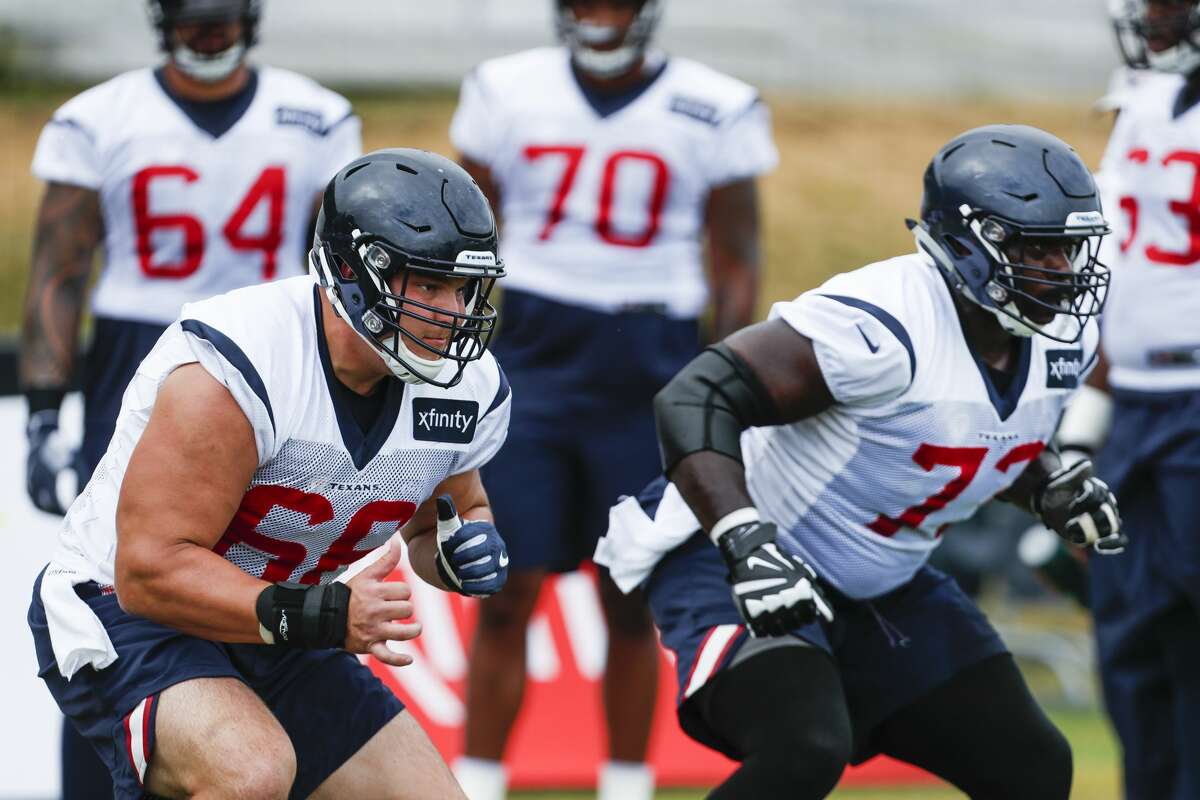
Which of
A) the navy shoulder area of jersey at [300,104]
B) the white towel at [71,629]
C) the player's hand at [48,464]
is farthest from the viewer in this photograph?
the navy shoulder area of jersey at [300,104]

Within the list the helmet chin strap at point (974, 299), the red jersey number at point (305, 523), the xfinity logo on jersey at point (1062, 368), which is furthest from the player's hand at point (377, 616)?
the xfinity logo on jersey at point (1062, 368)

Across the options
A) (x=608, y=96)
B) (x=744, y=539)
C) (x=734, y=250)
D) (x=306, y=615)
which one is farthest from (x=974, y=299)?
(x=608, y=96)

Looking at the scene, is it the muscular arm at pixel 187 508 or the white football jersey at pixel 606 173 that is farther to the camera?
the white football jersey at pixel 606 173

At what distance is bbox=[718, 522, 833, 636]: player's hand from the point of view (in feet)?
11.7

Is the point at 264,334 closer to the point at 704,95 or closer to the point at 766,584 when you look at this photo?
the point at 766,584

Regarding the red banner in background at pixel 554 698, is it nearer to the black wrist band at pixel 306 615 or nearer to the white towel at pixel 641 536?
the white towel at pixel 641 536

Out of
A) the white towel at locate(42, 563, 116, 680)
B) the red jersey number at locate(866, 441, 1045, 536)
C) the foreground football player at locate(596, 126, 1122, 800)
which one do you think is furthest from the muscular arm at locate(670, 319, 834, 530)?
the white towel at locate(42, 563, 116, 680)

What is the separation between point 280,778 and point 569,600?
3.57 m

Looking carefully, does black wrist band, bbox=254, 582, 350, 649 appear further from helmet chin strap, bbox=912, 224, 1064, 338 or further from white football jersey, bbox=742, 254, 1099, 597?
helmet chin strap, bbox=912, 224, 1064, 338

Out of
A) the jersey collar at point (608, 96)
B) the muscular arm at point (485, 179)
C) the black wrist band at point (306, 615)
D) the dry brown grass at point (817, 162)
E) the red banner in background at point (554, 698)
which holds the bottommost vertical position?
the dry brown grass at point (817, 162)

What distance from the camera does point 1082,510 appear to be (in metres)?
4.12

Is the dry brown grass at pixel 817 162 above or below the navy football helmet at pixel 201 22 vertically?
below

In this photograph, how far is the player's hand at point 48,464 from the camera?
16.3 ft

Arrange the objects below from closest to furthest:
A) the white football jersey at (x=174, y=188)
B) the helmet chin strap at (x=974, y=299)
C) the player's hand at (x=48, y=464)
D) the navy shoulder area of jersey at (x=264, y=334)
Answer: the navy shoulder area of jersey at (x=264, y=334)
the helmet chin strap at (x=974, y=299)
the player's hand at (x=48, y=464)
the white football jersey at (x=174, y=188)
